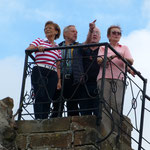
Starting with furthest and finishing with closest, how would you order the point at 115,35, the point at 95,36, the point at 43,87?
1. the point at 115,35
2. the point at 95,36
3. the point at 43,87

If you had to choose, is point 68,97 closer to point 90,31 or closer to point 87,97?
point 87,97

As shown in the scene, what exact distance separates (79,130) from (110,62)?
1.20 metres

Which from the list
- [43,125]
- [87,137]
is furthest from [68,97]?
[87,137]

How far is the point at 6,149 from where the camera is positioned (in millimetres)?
6383

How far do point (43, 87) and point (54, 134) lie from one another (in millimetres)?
897

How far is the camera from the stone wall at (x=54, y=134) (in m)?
6.57

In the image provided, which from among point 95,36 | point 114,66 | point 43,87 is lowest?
point 43,87

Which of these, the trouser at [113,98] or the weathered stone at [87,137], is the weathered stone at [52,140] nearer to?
the weathered stone at [87,137]

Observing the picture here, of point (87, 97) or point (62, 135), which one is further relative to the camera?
point (87, 97)

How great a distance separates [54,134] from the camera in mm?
6762

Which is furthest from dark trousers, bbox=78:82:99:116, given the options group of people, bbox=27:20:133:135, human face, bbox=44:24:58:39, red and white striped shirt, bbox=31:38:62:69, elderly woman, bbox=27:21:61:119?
human face, bbox=44:24:58:39

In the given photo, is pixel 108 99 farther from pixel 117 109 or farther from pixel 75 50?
pixel 75 50

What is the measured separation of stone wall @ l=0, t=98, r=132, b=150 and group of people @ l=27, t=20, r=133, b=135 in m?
0.25

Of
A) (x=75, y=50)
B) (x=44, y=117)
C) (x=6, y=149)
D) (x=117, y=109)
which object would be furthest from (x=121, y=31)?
(x=6, y=149)
